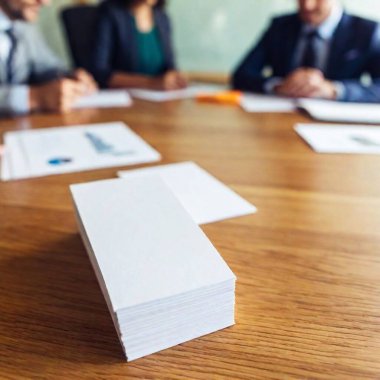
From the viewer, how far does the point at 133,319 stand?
1.01ft

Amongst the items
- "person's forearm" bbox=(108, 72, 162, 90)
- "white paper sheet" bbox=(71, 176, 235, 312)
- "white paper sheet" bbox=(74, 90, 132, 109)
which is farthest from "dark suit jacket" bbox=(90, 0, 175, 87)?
"white paper sheet" bbox=(71, 176, 235, 312)

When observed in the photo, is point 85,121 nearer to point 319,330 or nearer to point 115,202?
point 115,202

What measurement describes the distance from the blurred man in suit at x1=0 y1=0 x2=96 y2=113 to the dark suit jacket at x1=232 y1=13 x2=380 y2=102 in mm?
584

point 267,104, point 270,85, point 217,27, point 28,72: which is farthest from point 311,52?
point 28,72

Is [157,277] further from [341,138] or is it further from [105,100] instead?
[105,100]

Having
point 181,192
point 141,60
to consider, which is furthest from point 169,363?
point 141,60

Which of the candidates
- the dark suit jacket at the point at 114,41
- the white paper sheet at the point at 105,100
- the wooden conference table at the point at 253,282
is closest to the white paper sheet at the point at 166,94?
the white paper sheet at the point at 105,100

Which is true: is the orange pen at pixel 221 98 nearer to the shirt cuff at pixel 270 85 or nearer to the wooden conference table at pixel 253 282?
the shirt cuff at pixel 270 85

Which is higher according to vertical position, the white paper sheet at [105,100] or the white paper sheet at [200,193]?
the white paper sheet at [105,100]

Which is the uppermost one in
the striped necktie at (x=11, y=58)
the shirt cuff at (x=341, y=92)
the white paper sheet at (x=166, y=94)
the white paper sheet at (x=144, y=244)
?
the striped necktie at (x=11, y=58)

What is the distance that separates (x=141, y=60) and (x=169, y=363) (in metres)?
1.68

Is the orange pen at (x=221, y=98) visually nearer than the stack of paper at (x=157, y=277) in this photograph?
No

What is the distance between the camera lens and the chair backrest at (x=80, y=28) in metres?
1.83

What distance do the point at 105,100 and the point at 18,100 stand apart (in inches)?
10.4
